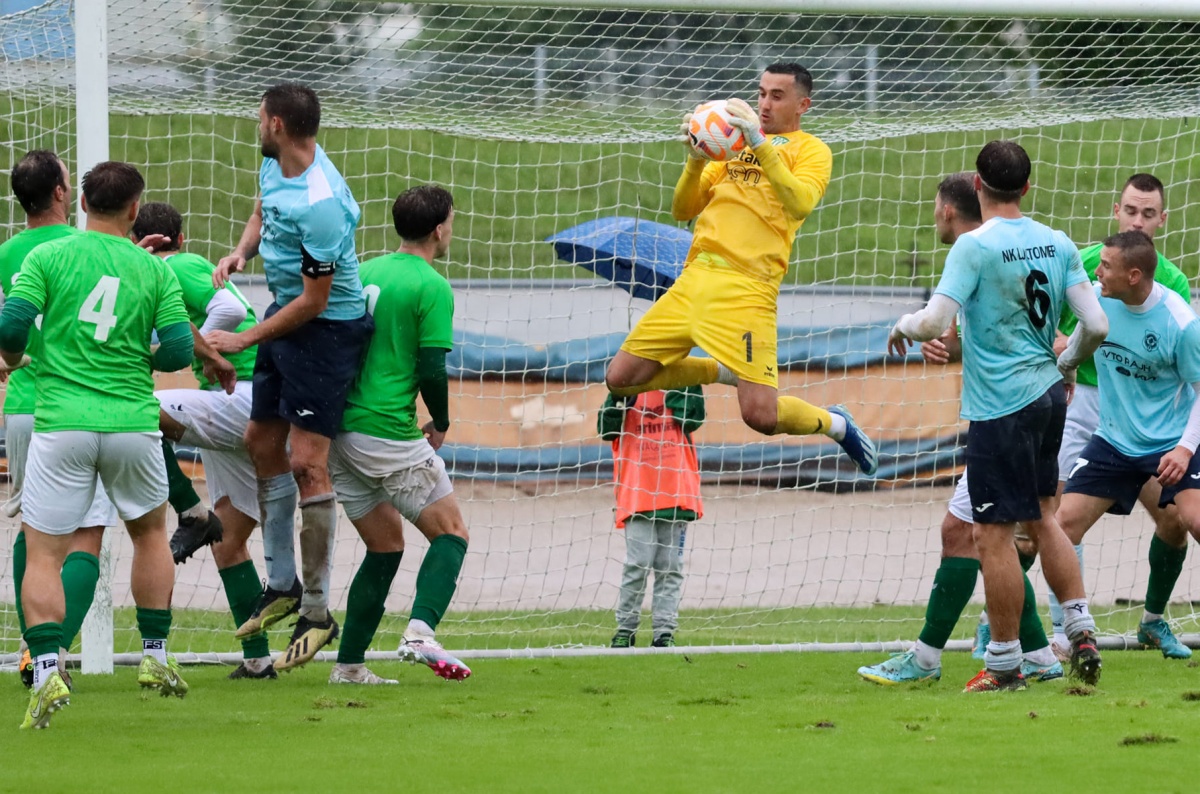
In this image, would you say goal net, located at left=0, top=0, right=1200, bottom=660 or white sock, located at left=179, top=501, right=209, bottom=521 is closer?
white sock, located at left=179, top=501, right=209, bottom=521

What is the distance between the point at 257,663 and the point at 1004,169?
148 inches

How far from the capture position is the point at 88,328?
5.06 metres

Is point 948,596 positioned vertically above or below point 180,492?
below

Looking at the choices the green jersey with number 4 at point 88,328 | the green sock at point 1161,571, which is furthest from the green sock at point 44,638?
the green sock at point 1161,571

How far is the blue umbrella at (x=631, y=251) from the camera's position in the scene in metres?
8.08

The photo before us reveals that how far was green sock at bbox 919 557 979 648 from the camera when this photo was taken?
5.80m

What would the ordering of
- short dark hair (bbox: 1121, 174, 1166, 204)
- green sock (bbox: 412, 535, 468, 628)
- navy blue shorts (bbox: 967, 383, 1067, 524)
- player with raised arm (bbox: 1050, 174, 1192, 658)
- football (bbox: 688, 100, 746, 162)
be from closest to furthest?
navy blue shorts (bbox: 967, 383, 1067, 524) < green sock (bbox: 412, 535, 468, 628) < football (bbox: 688, 100, 746, 162) < player with raised arm (bbox: 1050, 174, 1192, 658) < short dark hair (bbox: 1121, 174, 1166, 204)

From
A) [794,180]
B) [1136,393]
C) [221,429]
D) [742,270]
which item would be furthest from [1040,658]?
[221,429]

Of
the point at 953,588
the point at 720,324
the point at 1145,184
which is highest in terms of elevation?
the point at 1145,184

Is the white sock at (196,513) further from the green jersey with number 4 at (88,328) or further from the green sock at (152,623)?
the green jersey with number 4 at (88,328)

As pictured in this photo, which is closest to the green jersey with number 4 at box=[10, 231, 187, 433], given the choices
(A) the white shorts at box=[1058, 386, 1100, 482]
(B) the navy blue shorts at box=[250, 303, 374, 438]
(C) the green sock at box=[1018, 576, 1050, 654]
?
(B) the navy blue shorts at box=[250, 303, 374, 438]

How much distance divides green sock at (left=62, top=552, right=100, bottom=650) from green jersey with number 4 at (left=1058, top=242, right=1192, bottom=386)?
4.40 metres

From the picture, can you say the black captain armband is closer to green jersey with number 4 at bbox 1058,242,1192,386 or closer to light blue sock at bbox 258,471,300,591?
light blue sock at bbox 258,471,300,591

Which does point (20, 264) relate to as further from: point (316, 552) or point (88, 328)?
point (316, 552)
